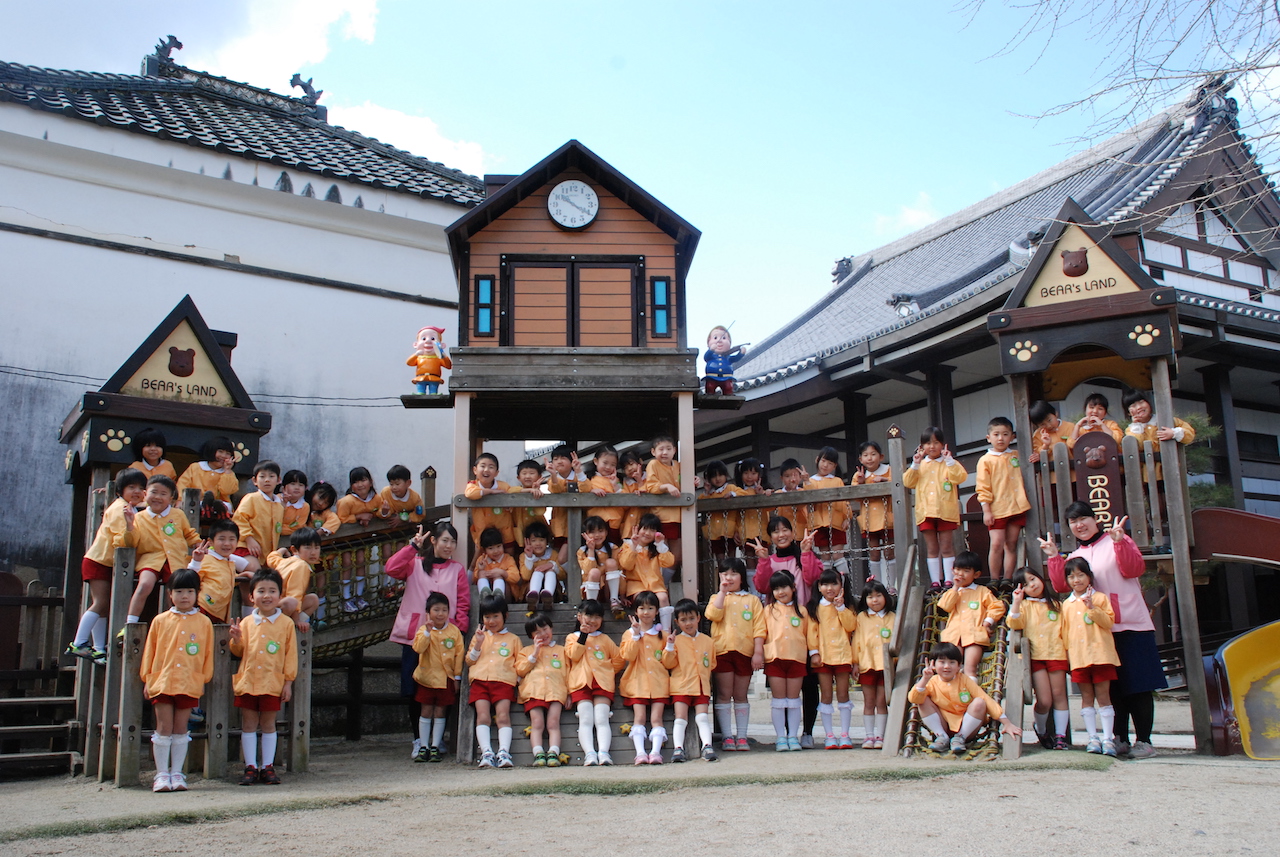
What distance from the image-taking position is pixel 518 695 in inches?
319

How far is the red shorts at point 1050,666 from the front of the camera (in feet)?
24.6

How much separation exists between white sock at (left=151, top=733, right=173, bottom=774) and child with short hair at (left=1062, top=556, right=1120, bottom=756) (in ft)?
20.6

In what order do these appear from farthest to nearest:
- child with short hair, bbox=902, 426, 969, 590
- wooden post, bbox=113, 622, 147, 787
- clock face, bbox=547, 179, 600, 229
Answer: clock face, bbox=547, 179, 600, 229
child with short hair, bbox=902, 426, 969, 590
wooden post, bbox=113, 622, 147, 787

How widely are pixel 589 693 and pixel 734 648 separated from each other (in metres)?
1.30

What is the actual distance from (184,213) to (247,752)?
29.4 feet

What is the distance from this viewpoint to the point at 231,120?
15.9 meters

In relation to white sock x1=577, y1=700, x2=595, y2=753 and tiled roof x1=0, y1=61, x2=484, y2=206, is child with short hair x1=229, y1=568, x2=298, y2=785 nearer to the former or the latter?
white sock x1=577, y1=700, x2=595, y2=753

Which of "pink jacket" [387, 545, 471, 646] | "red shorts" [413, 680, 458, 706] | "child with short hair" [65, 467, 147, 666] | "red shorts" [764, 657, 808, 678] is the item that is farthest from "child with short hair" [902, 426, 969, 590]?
"child with short hair" [65, 467, 147, 666]

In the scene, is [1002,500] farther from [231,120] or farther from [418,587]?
[231,120]

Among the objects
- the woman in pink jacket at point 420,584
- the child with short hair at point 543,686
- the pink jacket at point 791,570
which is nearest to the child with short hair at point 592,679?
the child with short hair at point 543,686

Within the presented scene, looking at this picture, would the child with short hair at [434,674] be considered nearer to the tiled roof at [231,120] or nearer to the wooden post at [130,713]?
A: the wooden post at [130,713]

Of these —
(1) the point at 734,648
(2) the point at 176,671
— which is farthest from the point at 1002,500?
(2) the point at 176,671

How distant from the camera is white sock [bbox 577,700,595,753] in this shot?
25.5ft

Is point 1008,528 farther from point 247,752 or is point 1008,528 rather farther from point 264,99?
point 264,99
